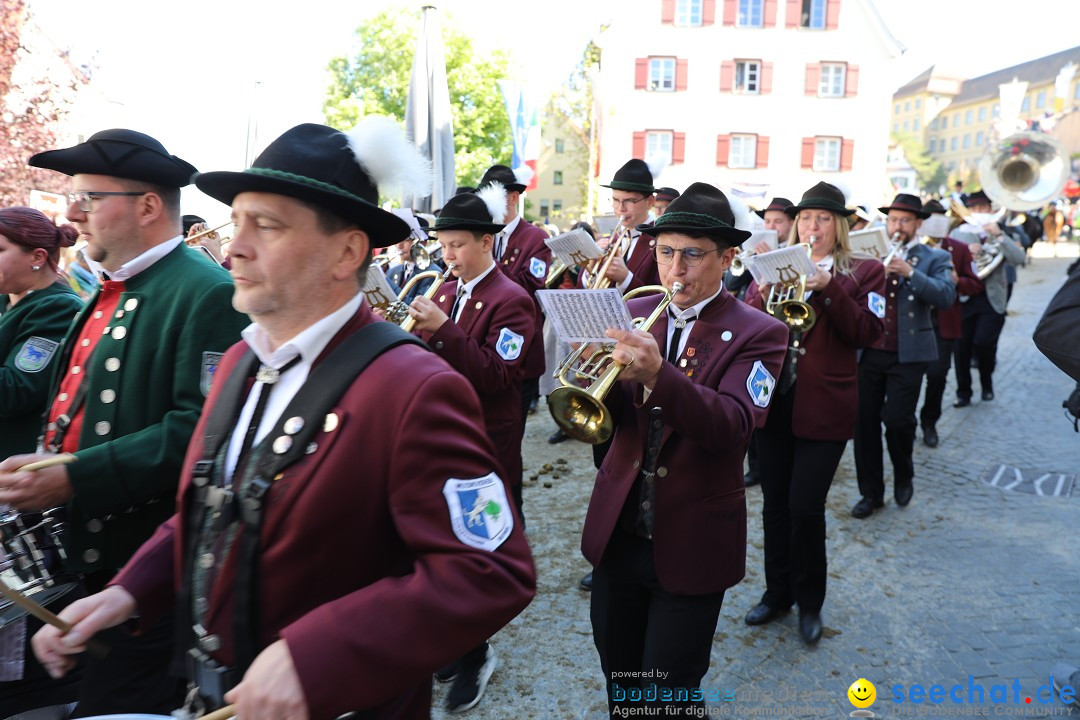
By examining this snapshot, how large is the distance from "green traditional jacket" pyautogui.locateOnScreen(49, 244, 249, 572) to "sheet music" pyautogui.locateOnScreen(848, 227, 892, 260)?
4207mm

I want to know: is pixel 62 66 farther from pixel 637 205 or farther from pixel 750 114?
pixel 750 114

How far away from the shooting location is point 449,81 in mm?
35625

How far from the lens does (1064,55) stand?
90938 mm

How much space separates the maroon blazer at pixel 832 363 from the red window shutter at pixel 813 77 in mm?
34182

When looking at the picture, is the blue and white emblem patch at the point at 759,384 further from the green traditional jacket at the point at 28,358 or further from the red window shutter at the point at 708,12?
the red window shutter at the point at 708,12

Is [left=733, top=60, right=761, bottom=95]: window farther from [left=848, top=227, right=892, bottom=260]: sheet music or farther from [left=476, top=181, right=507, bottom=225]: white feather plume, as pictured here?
[left=476, top=181, right=507, bottom=225]: white feather plume

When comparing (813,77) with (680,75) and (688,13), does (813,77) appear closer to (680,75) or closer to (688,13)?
(680,75)

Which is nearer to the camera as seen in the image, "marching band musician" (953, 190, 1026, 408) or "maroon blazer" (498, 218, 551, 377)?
"maroon blazer" (498, 218, 551, 377)

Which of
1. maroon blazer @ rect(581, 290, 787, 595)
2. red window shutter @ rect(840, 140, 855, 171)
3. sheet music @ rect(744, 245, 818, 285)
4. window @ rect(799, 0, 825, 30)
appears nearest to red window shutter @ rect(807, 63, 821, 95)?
window @ rect(799, 0, 825, 30)

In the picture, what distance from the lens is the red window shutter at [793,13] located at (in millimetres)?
35312

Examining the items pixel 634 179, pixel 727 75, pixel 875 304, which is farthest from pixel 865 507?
pixel 727 75

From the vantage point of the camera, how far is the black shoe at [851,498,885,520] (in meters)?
6.45

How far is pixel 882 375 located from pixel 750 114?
31.6 m

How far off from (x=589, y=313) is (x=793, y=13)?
123 ft
